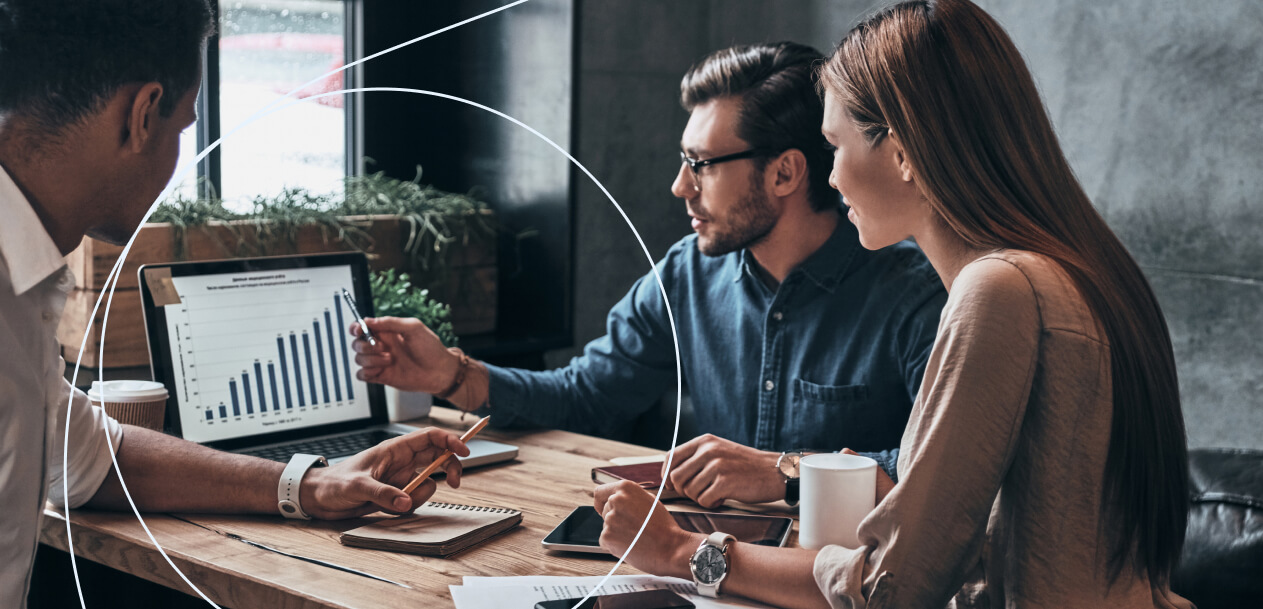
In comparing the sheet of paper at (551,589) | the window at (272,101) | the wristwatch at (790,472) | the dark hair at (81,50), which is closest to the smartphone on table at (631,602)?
the sheet of paper at (551,589)

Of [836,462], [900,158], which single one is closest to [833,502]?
[836,462]

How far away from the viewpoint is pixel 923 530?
3.39 ft

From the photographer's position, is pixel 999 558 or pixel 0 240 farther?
pixel 999 558

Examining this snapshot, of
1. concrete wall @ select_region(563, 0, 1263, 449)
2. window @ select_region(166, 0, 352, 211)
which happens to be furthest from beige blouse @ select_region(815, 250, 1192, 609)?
window @ select_region(166, 0, 352, 211)

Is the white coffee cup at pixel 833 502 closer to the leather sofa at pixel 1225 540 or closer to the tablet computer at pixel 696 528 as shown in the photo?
the tablet computer at pixel 696 528

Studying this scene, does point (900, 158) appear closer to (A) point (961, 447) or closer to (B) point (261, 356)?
(A) point (961, 447)

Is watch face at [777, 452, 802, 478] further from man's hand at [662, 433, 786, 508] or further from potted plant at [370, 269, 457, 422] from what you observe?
potted plant at [370, 269, 457, 422]

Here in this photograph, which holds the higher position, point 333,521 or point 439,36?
point 439,36

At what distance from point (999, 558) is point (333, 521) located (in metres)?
0.78

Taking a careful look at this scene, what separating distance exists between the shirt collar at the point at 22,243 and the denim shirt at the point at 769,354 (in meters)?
0.93

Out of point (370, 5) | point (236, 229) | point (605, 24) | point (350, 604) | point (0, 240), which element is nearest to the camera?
point (0, 240)

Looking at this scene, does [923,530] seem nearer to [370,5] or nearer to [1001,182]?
[1001,182]

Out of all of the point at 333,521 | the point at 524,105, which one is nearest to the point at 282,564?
the point at 333,521

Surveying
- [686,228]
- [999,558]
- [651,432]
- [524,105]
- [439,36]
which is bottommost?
[651,432]
